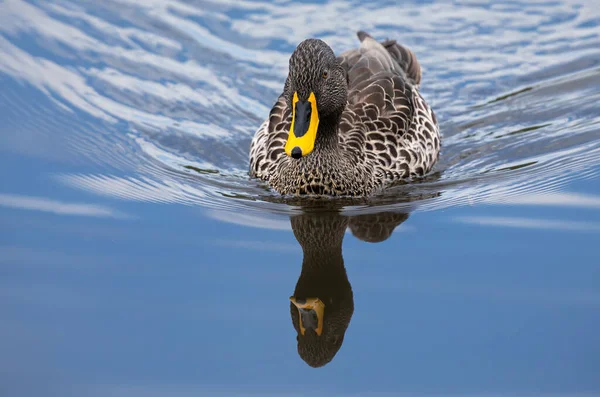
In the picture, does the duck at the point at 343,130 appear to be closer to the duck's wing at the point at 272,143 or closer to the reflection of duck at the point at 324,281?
the duck's wing at the point at 272,143

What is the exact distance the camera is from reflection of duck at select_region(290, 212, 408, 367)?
624 cm

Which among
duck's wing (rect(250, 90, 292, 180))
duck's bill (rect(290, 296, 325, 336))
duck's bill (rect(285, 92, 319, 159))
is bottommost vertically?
duck's bill (rect(290, 296, 325, 336))

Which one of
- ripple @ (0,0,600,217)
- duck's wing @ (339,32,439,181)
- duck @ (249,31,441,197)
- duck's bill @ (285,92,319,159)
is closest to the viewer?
duck's bill @ (285,92,319,159)

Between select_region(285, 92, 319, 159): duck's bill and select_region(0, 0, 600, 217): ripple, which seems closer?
select_region(285, 92, 319, 159): duck's bill

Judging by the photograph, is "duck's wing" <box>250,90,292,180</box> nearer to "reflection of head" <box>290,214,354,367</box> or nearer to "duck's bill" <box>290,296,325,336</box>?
"reflection of head" <box>290,214,354,367</box>

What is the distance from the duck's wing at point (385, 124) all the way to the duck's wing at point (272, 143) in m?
0.53

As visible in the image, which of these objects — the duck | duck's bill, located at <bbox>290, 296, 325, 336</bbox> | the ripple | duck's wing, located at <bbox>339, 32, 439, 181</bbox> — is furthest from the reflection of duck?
duck's wing, located at <bbox>339, 32, 439, 181</bbox>

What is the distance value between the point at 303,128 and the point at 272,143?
1.33 meters

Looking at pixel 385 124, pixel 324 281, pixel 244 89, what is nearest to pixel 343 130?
pixel 385 124

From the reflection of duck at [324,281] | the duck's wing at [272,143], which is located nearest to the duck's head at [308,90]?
the reflection of duck at [324,281]

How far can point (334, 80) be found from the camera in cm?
830

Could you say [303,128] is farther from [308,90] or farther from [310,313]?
[310,313]

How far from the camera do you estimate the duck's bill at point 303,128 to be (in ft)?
25.7

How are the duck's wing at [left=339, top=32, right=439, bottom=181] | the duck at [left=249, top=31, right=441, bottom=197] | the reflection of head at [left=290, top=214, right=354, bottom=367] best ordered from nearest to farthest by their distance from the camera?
the reflection of head at [left=290, top=214, right=354, bottom=367]
the duck at [left=249, top=31, right=441, bottom=197]
the duck's wing at [left=339, top=32, right=439, bottom=181]
